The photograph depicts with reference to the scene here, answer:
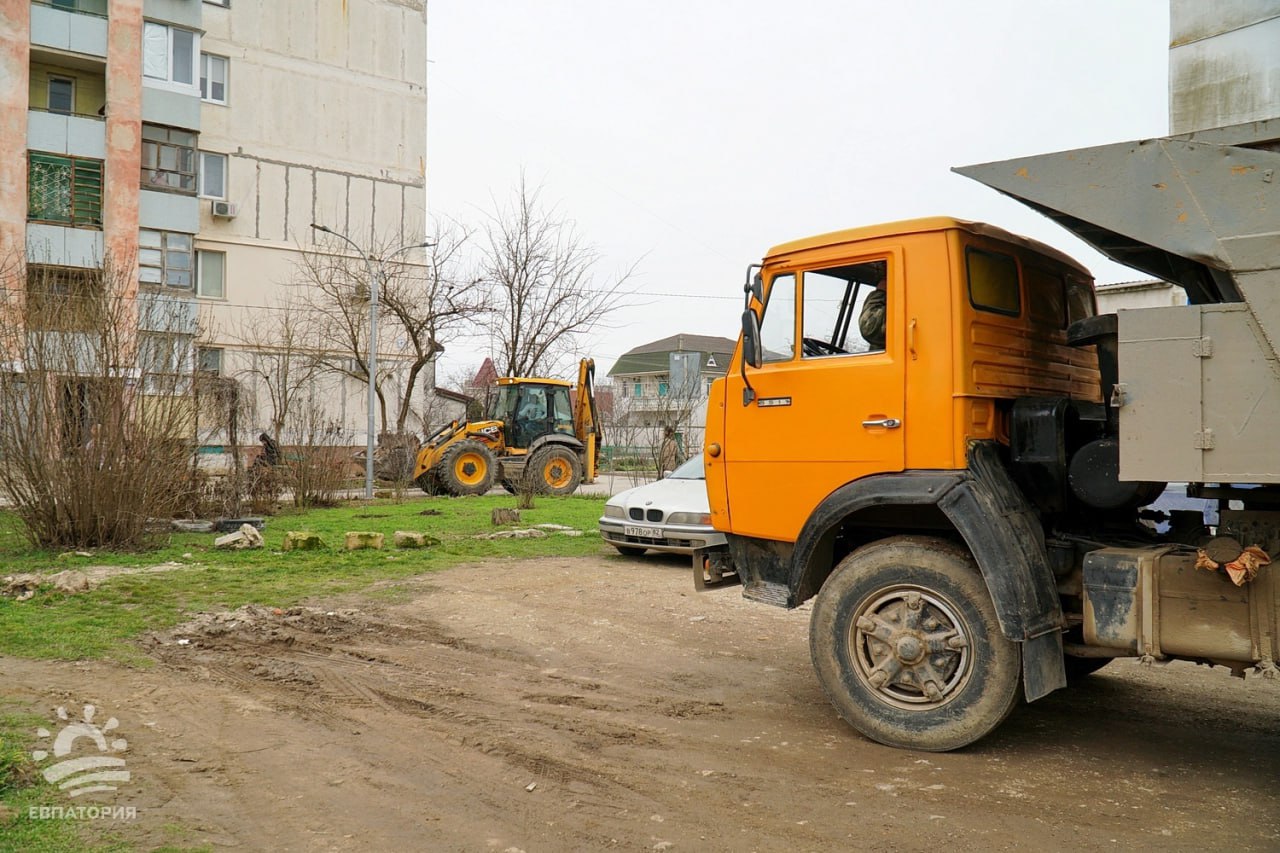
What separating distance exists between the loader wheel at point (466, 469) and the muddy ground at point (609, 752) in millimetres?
14414

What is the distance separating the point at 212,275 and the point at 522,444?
1474cm

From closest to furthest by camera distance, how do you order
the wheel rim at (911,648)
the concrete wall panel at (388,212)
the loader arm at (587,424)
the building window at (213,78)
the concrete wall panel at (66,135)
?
the wheel rim at (911,648), the loader arm at (587,424), the concrete wall panel at (66,135), the building window at (213,78), the concrete wall panel at (388,212)

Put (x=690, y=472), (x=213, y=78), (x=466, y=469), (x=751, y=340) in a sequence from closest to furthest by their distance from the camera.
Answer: (x=751, y=340), (x=690, y=472), (x=466, y=469), (x=213, y=78)

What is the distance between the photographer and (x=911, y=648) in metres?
4.94

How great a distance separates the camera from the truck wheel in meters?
4.76

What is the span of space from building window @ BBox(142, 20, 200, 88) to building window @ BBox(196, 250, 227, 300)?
5.29m

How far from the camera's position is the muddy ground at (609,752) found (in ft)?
12.6

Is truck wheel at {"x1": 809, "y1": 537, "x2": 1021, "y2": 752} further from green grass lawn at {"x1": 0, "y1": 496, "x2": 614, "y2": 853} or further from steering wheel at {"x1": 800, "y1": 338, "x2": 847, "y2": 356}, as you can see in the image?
green grass lawn at {"x1": 0, "y1": 496, "x2": 614, "y2": 853}

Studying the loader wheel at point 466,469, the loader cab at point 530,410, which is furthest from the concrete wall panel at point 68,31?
the loader wheel at point 466,469

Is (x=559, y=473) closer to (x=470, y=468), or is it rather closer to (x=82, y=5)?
(x=470, y=468)

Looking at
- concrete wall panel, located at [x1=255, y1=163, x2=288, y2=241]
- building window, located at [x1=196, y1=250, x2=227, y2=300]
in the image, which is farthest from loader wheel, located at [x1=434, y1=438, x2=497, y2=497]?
concrete wall panel, located at [x1=255, y1=163, x2=288, y2=241]

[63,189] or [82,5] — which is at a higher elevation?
[82,5]

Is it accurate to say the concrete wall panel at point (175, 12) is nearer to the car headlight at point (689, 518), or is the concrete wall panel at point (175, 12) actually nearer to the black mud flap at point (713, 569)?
the car headlight at point (689, 518)

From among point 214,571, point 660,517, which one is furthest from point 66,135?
point 660,517
